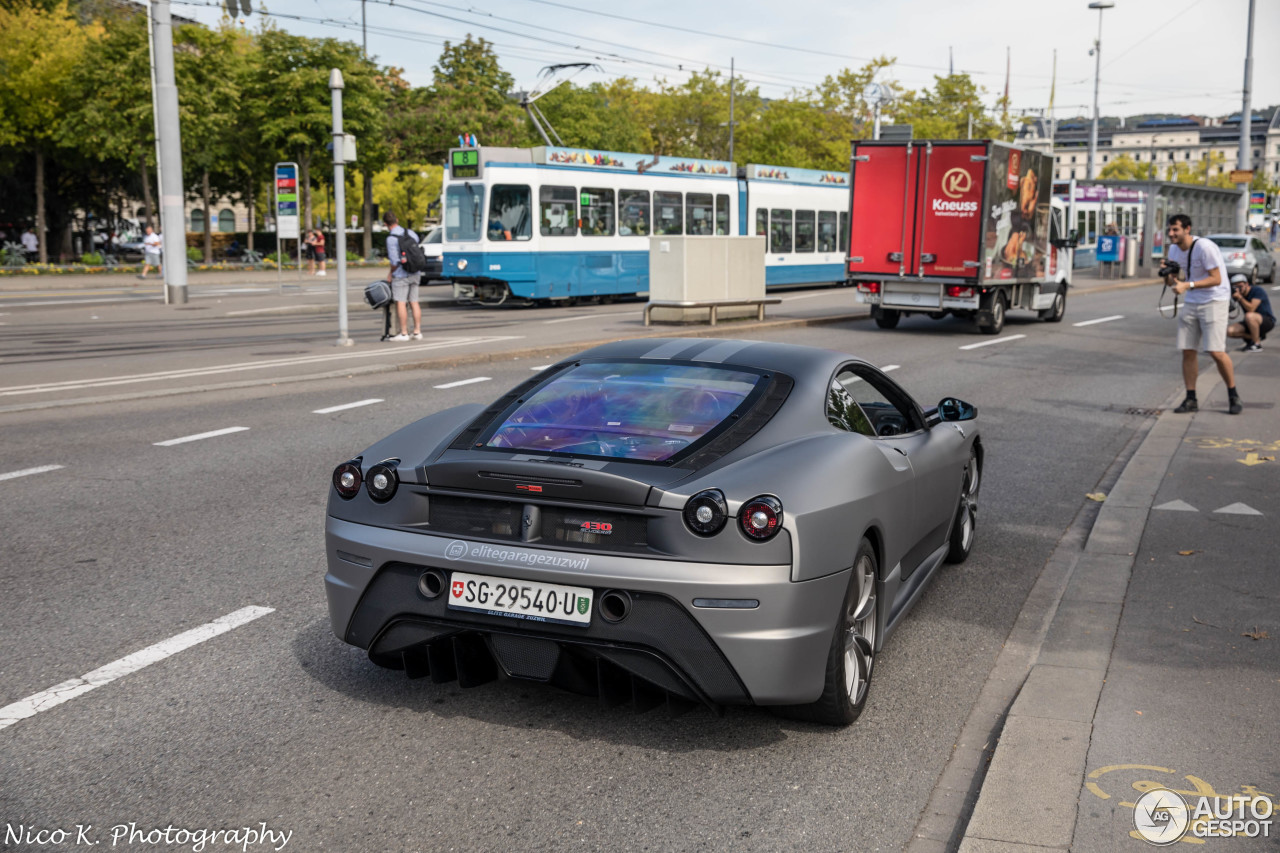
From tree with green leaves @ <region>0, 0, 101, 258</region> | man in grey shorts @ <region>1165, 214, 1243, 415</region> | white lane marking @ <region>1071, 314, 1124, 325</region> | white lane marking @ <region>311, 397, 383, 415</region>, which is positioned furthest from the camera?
tree with green leaves @ <region>0, 0, 101, 258</region>

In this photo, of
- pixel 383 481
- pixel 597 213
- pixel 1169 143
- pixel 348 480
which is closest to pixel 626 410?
pixel 383 481

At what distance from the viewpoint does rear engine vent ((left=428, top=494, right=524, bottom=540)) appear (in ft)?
12.2

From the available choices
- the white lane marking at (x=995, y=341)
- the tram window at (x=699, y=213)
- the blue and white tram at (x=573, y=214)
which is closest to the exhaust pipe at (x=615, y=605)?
the white lane marking at (x=995, y=341)

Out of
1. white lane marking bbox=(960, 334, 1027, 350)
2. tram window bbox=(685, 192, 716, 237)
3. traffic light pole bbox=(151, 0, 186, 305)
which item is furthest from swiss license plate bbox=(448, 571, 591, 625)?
tram window bbox=(685, 192, 716, 237)

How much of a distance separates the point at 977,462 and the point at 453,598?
3566 millimetres

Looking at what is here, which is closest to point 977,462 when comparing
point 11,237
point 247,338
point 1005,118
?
point 247,338

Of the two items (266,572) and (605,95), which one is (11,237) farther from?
(266,572)

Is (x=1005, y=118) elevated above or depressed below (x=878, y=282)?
above

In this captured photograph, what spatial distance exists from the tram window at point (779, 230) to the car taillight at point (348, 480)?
1149 inches

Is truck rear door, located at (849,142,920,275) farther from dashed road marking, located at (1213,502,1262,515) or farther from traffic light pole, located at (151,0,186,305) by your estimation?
traffic light pole, located at (151,0,186,305)

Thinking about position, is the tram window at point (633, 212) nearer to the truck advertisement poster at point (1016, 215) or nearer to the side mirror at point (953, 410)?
the truck advertisement poster at point (1016, 215)

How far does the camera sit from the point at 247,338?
19078 millimetres

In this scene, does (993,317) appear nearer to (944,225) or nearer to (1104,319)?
(944,225)

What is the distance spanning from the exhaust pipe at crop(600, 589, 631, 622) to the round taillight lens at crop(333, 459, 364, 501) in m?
1.01
